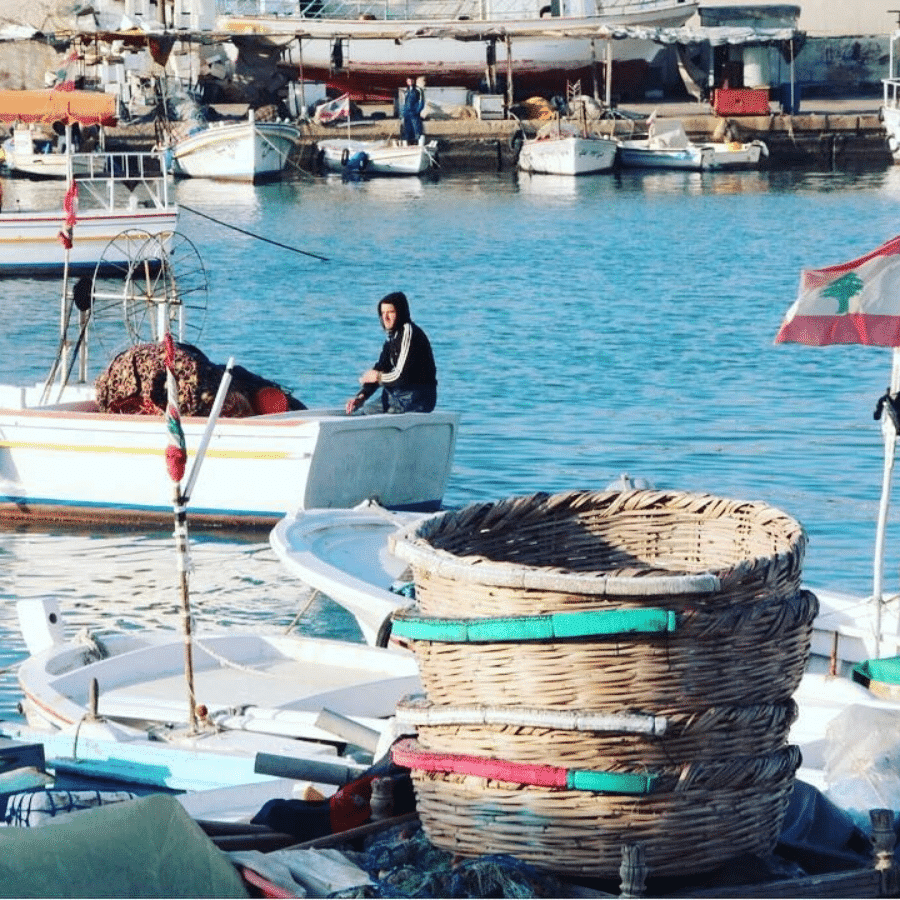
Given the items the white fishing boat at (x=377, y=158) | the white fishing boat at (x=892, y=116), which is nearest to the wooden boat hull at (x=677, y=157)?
the white fishing boat at (x=892, y=116)

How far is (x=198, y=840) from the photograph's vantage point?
4594mm

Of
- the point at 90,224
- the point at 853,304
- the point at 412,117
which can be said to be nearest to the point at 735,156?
the point at 412,117

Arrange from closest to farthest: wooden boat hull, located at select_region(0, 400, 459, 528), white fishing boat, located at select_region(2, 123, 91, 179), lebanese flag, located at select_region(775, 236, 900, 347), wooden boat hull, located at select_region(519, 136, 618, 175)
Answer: lebanese flag, located at select_region(775, 236, 900, 347) < wooden boat hull, located at select_region(0, 400, 459, 528) < white fishing boat, located at select_region(2, 123, 91, 179) < wooden boat hull, located at select_region(519, 136, 618, 175)

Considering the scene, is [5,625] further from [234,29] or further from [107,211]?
[234,29]

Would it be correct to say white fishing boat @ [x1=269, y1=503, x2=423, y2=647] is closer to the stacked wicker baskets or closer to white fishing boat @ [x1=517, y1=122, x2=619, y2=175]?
the stacked wicker baskets

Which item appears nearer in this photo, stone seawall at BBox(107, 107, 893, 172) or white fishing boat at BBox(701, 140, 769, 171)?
white fishing boat at BBox(701, 140, 769, 171)

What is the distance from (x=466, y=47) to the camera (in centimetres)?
5859

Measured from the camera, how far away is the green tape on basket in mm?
4500

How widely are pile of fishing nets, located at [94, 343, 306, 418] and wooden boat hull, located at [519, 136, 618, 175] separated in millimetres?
35098

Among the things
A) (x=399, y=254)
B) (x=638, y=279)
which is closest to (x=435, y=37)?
(x=399, y=254)

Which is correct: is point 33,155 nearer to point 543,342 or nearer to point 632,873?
point 543,342

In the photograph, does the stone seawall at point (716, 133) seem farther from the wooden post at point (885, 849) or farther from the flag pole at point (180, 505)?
the wooden post at point (885, 849)

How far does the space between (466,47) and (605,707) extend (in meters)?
55.2

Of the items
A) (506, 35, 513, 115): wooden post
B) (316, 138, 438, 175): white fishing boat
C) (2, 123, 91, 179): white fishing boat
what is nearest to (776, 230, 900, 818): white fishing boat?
(316, 138, 438, 175): white fishing boat
